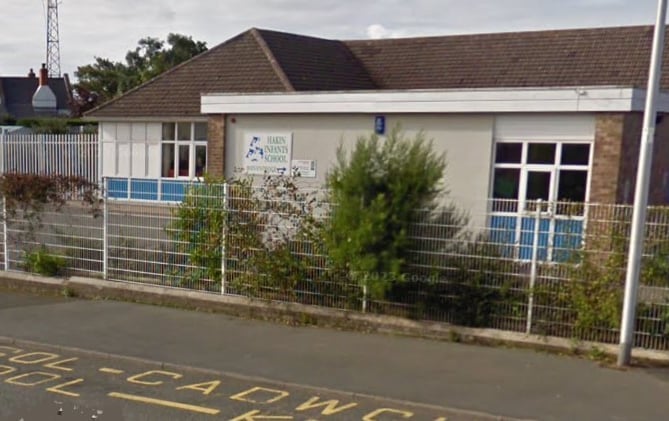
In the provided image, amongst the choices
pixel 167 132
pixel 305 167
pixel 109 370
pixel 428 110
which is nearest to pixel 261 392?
pixel 109 370

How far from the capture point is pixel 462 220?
22.2ft

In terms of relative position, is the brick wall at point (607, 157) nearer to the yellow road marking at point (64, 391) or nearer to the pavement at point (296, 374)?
the pavement at point (296, 374)

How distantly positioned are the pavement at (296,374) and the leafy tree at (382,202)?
2.73ft

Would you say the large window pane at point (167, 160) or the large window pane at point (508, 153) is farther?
the large window pane at point (167, 160)

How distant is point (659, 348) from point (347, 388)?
3078 millimetres

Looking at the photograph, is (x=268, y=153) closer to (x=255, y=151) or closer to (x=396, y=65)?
(x=255, y=151)

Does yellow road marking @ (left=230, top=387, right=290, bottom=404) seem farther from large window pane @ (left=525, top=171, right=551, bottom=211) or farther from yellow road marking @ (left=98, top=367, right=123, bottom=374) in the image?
large window pane @ (left=525, top=171, right=551, bottom=211)

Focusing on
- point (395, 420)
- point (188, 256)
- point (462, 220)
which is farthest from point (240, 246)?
point (395, 420)

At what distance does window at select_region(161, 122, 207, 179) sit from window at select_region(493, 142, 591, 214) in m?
9.45

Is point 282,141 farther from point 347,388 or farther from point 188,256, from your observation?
point 347,388

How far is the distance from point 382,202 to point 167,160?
13710mm

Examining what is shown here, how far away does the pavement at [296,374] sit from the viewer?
4941 mm

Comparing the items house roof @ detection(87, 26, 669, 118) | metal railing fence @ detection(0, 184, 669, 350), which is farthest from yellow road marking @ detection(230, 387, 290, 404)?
house roof @ detection(87, 26, 669, 118)

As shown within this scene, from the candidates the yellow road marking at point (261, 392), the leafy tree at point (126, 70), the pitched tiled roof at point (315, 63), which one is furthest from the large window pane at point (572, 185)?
the leafy tree at point (126, 70)
